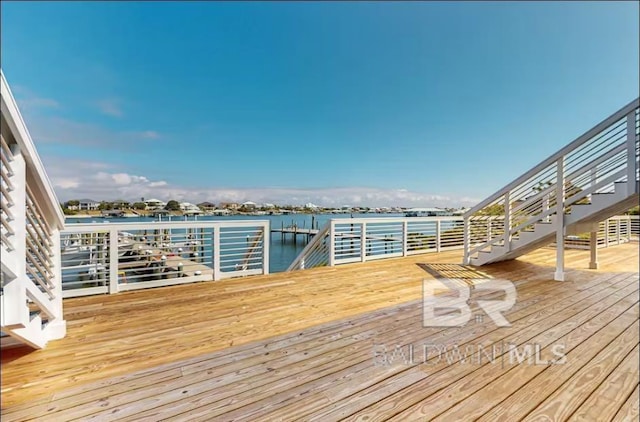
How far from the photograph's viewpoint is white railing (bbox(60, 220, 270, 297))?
3189 millimetres

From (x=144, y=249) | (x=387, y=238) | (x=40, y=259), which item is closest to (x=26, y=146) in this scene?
(x=40, y=259)

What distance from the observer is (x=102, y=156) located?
13.0 meters

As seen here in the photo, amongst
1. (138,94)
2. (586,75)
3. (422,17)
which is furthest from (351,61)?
(138,94)

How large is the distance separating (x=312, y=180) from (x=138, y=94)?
10.3 meters

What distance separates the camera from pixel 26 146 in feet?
5.44

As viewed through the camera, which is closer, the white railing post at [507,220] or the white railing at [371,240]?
the white railing post at [507,220]

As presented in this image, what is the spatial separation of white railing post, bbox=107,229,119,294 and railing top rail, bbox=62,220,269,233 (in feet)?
0.29

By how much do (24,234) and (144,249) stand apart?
6.42 feet

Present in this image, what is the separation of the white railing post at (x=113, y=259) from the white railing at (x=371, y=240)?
2859 millimetres

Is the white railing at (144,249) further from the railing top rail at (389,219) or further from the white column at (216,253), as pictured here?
the railing top rail at (389,219)

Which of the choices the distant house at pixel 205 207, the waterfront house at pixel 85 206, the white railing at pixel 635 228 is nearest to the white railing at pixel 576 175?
the waterfront house at pixel 85 206

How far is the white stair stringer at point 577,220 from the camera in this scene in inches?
135

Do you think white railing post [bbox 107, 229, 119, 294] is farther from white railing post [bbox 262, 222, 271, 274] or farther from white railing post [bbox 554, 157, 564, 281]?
white railing post [bbox 554, 157, 564, 281]

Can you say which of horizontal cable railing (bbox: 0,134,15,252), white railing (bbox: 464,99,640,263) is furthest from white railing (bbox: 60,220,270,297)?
white railing (bbox: 464,99,640,263)
